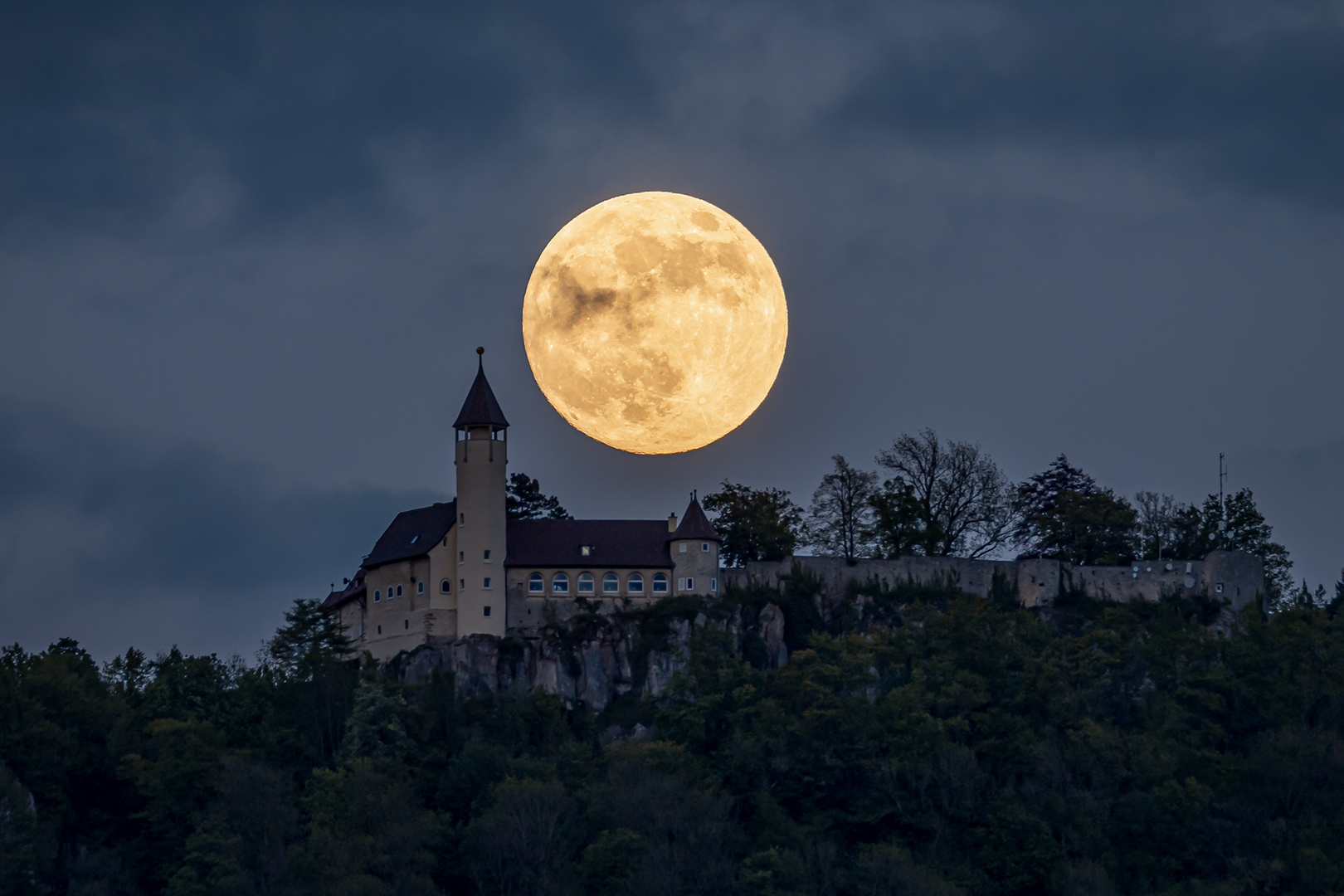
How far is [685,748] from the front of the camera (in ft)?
300

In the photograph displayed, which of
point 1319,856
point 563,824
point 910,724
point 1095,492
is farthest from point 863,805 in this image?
point 1095,492

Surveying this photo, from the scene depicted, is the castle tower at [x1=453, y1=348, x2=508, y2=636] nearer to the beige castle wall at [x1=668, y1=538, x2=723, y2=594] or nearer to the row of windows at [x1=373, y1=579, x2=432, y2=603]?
the row of windows at [x1=373, y1=579, x2=432, y2=603]

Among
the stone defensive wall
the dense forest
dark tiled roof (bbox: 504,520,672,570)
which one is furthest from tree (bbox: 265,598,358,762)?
the stone defensive wall

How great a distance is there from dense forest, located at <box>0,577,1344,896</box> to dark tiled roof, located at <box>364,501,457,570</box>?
4.57 metres

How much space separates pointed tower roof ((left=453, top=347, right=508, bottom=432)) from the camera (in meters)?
103

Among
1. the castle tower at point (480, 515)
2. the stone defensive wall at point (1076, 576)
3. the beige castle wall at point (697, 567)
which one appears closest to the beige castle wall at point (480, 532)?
the castle tower at point (480, 515)

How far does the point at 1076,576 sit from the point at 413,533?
30176mm

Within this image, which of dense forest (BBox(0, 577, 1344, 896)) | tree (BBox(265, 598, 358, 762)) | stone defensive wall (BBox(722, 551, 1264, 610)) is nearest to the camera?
dense forest (BBox(0, 577, 1344, 896))

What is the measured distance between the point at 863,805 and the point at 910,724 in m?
4.04

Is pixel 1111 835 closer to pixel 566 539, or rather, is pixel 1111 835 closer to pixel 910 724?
pixel 910 724

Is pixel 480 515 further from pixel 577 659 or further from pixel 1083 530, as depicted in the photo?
pixel 1083 530

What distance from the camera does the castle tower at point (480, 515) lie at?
10094 cm

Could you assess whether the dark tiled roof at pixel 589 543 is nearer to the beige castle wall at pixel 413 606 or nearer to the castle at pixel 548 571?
the castle at pixel 548 571

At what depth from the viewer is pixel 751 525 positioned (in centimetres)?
10775
